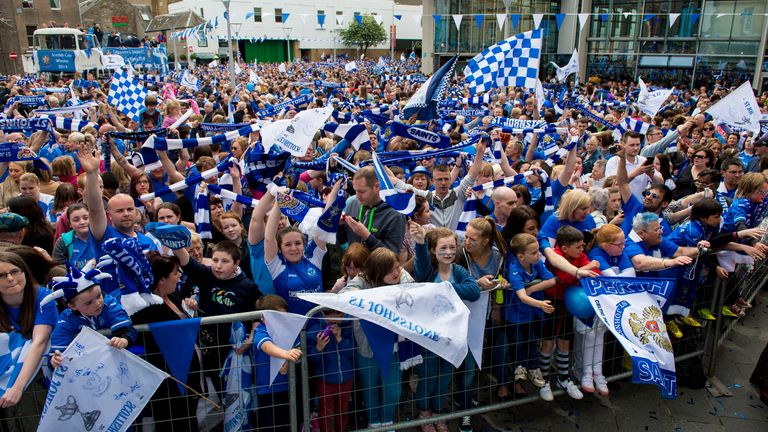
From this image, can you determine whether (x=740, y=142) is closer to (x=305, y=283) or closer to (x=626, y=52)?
(x=305, y=283)

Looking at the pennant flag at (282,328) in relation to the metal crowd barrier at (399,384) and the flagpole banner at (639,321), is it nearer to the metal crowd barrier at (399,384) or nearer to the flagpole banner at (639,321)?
the metal crowd barrier at (399,384)

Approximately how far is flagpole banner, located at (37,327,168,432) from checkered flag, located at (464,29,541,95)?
9.44 metres

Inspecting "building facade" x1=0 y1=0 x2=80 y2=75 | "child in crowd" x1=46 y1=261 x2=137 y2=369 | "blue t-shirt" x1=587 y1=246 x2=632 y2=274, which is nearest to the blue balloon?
"blue t-shirt" x1=587 y1=246 x2=632 y2=274

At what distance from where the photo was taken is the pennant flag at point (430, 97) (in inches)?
327

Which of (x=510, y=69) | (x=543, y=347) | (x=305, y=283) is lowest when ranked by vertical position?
(x=543, y=347)

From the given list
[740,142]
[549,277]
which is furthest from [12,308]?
[740,142]

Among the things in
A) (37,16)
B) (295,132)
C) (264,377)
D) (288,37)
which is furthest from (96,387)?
(288,37)

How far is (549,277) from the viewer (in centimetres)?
438

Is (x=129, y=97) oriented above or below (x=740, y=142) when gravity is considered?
above

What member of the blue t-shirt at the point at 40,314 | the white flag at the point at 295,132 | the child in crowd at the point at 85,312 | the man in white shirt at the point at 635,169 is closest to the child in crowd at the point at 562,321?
the man in white shirt at the point at 635,169

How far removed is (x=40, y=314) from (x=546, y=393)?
11.9 ft

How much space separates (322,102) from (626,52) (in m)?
25.4

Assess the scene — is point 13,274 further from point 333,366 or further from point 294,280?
point 333,366

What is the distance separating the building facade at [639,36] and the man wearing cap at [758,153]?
17097 millimetres
